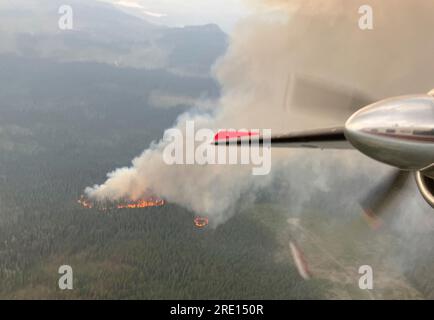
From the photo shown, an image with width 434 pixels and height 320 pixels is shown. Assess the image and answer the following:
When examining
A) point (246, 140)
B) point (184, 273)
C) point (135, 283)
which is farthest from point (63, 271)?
point (246, 140)

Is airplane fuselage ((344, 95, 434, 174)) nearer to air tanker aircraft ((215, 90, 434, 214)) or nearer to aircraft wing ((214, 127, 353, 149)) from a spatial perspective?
air tanker aircraft ((215, 90, 434, 214))

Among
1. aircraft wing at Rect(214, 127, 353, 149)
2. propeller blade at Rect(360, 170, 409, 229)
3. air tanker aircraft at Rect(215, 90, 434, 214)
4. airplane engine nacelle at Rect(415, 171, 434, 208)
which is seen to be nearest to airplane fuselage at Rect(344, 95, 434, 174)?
air tanker aircraft at Rect(215, 90, 434, 214)

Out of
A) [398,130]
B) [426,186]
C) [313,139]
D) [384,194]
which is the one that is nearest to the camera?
[398,130]

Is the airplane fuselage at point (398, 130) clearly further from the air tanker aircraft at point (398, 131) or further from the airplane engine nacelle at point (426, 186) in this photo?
the airplane engine nacelle at point (426, 186)

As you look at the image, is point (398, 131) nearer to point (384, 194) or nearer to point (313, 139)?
point (313, 139)

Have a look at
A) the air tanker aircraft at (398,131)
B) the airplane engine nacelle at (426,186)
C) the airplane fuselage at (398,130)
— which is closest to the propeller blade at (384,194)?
the airplane engine nacelle at (426,186)

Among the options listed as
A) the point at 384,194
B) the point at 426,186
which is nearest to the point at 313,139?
the point at 426,186
